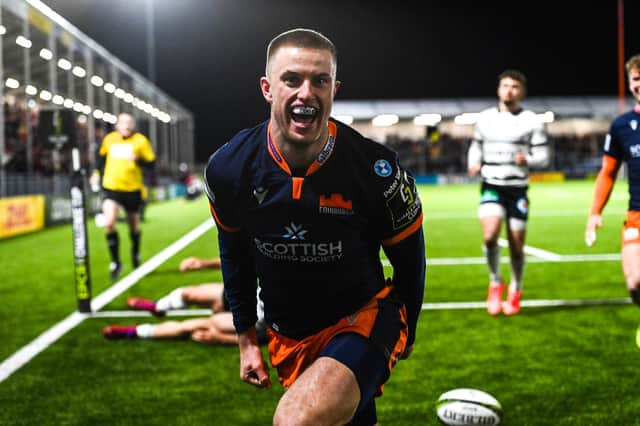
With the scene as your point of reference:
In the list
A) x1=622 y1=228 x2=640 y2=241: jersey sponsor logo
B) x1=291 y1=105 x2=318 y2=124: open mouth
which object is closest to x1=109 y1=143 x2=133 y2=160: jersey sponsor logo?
x1=622 y1=228 x2=640 y2=241: jersey sponsor logo

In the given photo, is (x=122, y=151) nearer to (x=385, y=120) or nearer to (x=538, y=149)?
(x=538, y=149)

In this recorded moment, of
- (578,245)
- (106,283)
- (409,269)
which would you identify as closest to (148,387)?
(409,269)

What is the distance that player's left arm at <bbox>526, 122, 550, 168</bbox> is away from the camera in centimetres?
697

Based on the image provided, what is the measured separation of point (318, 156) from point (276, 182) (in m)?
0.19

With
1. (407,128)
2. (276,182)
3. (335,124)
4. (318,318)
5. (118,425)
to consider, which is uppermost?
(407,128)

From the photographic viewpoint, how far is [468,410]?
13.2 feet

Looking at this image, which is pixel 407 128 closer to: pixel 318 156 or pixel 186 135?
pixel 186 135

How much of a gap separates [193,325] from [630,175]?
390 cm

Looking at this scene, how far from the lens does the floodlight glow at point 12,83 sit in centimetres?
2250

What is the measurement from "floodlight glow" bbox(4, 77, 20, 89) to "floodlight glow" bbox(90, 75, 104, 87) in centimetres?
259

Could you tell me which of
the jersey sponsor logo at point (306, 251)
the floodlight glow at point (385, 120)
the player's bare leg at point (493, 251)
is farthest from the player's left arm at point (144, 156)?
the floodlight glow at point (385, 120)

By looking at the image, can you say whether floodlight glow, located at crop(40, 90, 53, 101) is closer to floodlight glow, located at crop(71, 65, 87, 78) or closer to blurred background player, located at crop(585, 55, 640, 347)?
floodlight glow, located at crop(71, 65, 87, 78)

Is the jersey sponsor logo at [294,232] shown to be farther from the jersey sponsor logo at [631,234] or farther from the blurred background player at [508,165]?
the blurred background player at [508,165]

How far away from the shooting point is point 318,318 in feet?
9.22
